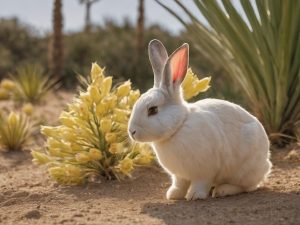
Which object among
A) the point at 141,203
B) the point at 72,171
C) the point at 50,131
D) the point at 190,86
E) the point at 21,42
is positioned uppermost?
the point at 21,42

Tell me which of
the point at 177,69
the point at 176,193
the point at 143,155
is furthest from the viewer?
the point at 143,155

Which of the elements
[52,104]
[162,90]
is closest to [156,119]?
[162,90]

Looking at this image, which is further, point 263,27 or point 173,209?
point 263,27

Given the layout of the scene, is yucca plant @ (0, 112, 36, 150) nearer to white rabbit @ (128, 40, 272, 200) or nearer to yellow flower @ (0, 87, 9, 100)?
white rabbit @ (128, 40, 272, 200)

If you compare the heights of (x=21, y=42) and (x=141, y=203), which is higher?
(x=21, y=42)

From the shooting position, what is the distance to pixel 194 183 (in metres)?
4.64

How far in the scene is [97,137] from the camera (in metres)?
5.60

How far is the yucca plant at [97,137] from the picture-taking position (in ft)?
18.0

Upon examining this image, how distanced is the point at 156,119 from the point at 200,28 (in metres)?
2.74

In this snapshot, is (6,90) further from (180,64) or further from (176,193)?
(180,64)

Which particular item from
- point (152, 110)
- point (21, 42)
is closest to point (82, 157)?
point (152, 110)

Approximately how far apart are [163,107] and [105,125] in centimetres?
110

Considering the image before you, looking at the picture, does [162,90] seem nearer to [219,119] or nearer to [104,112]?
[219,119]

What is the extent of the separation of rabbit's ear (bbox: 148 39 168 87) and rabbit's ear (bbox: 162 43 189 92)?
144 millimetres
